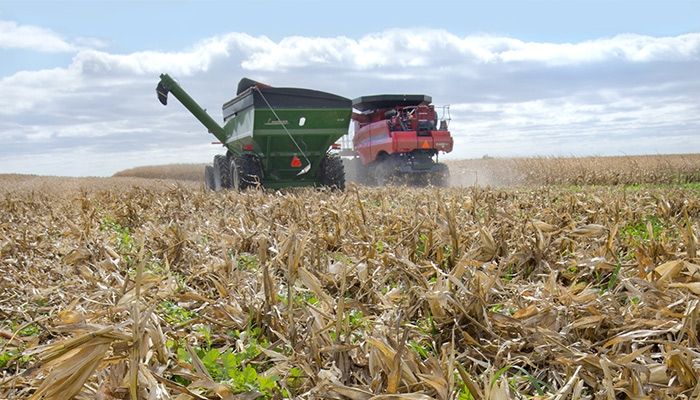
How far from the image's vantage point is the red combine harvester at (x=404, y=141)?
1906 cm

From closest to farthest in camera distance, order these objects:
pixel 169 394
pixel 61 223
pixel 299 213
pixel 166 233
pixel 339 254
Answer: pixel 169 394
pixel 339 254
pixel 166 233
pixel 299 213
pixel 61 223

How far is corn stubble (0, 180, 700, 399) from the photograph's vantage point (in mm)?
1631

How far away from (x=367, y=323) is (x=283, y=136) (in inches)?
470

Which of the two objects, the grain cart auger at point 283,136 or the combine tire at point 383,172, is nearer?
the grain cart auger at point 283,136

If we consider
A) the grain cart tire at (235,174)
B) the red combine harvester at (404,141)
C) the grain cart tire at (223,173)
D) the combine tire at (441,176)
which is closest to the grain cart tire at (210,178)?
the grain cart tire at (223,173)

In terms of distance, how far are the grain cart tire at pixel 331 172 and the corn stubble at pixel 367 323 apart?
1109 centimetres

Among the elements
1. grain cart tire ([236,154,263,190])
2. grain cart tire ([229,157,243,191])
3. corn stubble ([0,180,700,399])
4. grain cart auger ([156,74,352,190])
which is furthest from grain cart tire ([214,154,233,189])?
corn stubble ([0,180,700,399])

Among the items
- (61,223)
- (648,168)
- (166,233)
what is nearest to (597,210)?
(166,233)

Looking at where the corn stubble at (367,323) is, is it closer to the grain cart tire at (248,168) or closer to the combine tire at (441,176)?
the grain cart tire at (248,168)

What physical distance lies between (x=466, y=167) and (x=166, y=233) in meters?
25.8

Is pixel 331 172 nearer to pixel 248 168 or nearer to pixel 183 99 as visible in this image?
pixel 248 168

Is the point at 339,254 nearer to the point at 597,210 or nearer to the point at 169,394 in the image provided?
the point at 169,394

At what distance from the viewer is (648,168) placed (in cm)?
2450

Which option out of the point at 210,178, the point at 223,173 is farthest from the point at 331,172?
the point at 210,178
